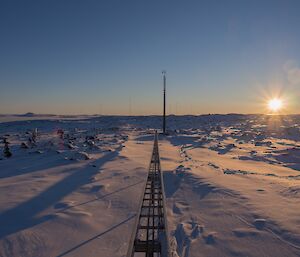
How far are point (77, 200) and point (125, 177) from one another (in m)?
2.81

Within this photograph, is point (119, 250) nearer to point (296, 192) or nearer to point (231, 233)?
point (231, 233)

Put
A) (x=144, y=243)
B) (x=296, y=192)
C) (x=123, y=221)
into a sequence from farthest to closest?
(x=296, y=192)
(x=123, y=221)
(x=144, y=243)

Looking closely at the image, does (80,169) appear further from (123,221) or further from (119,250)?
(119,250)

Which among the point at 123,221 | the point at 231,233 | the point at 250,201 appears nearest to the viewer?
the point at 231,233

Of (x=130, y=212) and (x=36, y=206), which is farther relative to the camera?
(x=36, y=206)

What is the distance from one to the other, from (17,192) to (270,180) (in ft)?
23.7

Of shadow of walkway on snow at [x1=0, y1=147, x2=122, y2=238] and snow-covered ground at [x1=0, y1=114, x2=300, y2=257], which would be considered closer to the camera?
snow-covered ground at [x1=0, y1=114, x2=300, y2=257]

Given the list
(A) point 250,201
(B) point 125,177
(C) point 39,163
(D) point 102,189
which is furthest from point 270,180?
(C) point 39,163

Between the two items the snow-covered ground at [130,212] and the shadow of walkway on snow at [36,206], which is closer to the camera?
the snow-covered ground at [130,212]

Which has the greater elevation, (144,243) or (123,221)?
(144,243)

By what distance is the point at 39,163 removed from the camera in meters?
12.5

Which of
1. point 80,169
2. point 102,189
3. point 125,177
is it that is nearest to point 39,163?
point 80,169

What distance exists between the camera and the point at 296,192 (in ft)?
24.6

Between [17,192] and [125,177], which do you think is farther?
[125,177]
